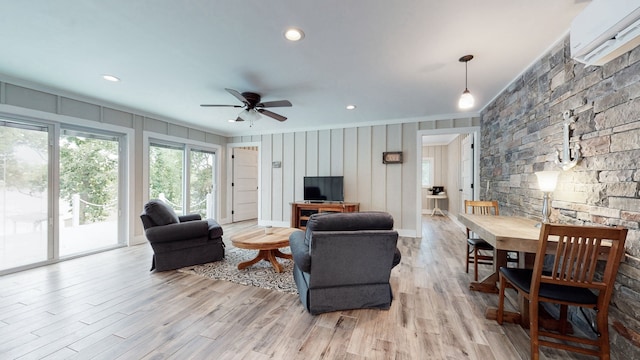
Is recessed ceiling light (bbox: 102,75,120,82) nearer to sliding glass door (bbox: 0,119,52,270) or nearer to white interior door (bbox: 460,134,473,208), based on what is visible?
sliding glass door (bbox: 0,119,52,270)

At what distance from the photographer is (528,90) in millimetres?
2738

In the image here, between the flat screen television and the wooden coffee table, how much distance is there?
199 cm

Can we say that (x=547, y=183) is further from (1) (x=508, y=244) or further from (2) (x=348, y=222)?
(2) (x=348, y=222)

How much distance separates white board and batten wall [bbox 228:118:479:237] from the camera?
498 cm

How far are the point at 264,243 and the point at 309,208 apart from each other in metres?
2.53

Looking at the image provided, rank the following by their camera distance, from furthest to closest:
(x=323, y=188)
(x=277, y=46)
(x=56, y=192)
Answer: (x=323, y=188)
(x=56, y=192)
(x=277, y=46)

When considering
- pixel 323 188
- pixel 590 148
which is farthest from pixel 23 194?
pixel 590 148

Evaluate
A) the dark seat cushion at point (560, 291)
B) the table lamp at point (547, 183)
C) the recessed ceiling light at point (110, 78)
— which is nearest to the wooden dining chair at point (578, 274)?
the dark seat cushion at point (560, 291)

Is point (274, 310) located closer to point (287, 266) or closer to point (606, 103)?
point (287, 266)

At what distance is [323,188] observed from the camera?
546 cm

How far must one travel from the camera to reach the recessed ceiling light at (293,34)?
6.71 feet

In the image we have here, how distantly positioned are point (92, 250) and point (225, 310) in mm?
3256

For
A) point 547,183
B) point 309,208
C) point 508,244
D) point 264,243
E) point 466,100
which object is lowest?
point 264,243

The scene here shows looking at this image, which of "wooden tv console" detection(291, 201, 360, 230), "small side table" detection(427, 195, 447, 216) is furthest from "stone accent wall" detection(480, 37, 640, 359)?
"small side table" detection(427, 195, 447, 216)
